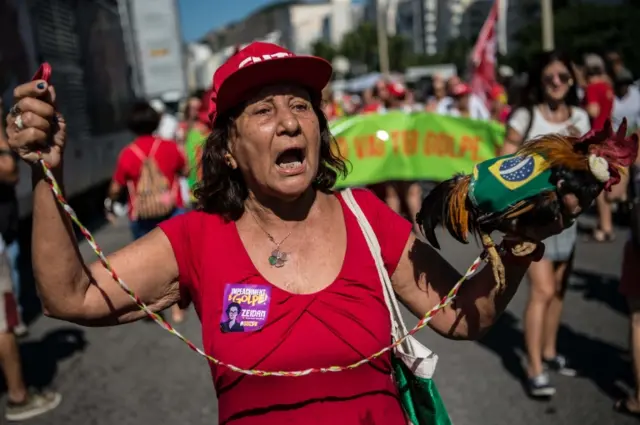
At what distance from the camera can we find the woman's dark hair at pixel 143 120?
18.8 ft

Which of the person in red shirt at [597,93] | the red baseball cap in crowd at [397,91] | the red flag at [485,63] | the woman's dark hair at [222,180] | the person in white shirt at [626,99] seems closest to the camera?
the woman's dark hair at [222,180]

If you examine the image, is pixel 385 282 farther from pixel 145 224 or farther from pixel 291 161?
pixel 145 224

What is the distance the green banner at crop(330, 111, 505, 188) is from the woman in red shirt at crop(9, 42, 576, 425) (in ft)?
17.9

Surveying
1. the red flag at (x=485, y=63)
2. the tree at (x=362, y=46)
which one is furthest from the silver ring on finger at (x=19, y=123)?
the tree at (x=362, y=46)

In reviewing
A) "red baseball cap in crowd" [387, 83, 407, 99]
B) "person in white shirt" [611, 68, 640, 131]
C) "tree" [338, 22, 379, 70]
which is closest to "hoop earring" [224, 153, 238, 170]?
"person in white shirt" [611, 68, 640, 131]

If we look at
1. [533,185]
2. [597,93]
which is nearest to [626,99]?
[597,93]

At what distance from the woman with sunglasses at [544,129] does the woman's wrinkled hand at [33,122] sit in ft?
9.69

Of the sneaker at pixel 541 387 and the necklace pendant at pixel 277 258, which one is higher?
the necklace pendant at pixel 277 258

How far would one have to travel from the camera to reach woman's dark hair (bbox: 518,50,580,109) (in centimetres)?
400

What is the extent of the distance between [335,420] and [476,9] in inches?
3401

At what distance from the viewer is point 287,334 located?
1804 millimetres

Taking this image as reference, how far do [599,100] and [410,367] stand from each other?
19.3ft

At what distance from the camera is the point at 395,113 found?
25.7 feet

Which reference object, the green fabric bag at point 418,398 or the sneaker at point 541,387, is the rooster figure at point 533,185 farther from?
the sneaker at point 541,387
